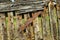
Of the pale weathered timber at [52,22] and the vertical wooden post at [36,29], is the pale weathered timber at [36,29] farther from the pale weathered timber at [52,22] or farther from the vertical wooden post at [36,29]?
the pale weathered timber at [52,22]

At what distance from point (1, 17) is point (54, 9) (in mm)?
1203

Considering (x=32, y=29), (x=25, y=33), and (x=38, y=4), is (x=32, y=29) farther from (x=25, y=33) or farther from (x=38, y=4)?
(x=38, y=4)

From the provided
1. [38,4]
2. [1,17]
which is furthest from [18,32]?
[38,4]

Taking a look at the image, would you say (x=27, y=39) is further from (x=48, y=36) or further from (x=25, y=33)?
(x=48, y=36)

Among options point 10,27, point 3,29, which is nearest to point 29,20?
point 10,27

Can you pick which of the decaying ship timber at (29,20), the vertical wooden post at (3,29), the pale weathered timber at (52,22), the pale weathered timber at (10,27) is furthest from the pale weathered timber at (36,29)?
the vertical wooden post at (3,29)

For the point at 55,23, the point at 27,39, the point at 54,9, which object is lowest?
the point at 27,39

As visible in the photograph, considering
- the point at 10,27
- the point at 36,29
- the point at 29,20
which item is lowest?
the point at 36,29

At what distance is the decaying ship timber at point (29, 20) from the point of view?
406cm

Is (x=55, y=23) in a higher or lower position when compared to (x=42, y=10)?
lower

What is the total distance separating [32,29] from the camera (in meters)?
4.17

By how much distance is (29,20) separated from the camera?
4.12 metres

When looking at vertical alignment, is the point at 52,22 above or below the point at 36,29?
above

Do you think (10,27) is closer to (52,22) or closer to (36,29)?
A: (36,29)
